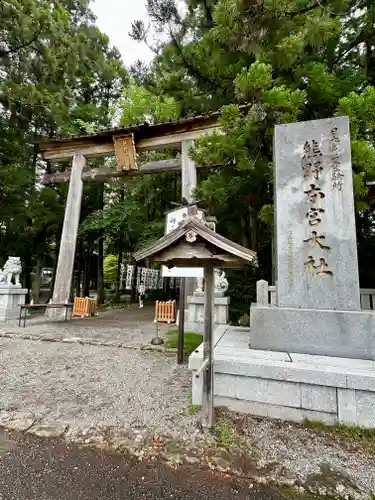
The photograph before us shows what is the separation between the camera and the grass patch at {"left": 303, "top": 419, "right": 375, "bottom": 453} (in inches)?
99.7

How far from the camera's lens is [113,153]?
9539mm

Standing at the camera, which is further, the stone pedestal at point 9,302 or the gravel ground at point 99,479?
the stone pedestal at point 9,302

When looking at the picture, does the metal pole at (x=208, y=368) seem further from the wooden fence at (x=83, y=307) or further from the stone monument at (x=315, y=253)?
the wooden fence at (x=83, y=307)

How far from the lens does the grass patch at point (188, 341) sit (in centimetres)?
535

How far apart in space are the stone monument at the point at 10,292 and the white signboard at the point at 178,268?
6.75 metres

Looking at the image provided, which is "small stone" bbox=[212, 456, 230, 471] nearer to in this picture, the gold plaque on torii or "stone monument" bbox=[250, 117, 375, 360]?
"stone monument" bbox=[250, 117, 375, 360]

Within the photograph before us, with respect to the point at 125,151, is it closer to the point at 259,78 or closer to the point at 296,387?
the point at 259,78

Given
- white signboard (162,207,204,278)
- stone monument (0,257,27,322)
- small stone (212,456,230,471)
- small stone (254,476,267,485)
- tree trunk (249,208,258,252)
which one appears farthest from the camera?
tree trunk (249,208,258,252)

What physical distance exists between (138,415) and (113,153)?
870 centimetres

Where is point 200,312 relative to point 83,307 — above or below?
above

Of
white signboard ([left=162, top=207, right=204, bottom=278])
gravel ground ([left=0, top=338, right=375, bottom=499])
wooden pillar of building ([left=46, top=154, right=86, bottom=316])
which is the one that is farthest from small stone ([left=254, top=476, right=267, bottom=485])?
wooden pillar of building ([left=46, top=154, right=86, bottom=316])

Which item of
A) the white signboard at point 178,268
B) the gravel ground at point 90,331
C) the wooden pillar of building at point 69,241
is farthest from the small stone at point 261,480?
the wooden pillar of building at point 69,241

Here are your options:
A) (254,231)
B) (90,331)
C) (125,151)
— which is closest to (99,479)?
(90,331)

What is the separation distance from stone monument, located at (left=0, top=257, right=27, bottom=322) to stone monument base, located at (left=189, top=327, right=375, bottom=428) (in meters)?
7.72
